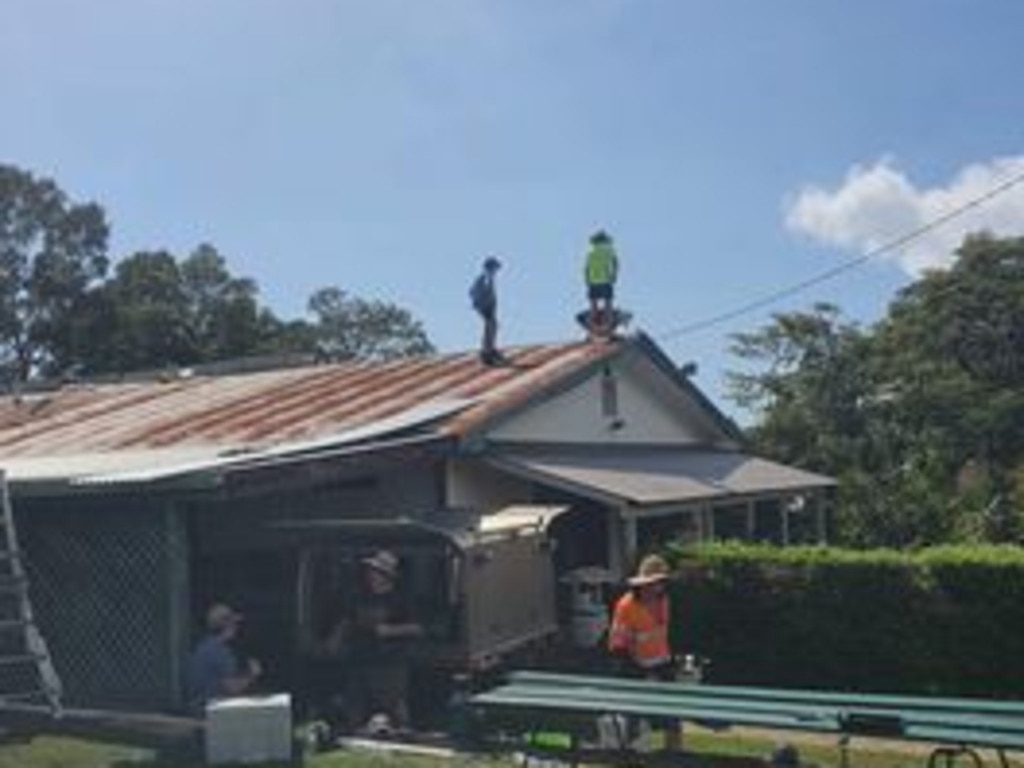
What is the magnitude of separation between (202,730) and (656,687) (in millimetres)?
3541

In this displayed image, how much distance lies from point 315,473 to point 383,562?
60.6 inches

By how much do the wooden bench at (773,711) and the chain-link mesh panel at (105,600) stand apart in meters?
3.41

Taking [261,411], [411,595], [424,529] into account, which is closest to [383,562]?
[424,529]

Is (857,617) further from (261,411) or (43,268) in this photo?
(43,268)

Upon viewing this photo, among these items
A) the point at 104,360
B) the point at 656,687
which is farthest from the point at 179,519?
the point at 104,360

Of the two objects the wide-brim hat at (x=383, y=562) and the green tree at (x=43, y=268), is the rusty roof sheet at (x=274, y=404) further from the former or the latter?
the green tree at (x=43, y=268)

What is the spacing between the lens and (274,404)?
20812 mm

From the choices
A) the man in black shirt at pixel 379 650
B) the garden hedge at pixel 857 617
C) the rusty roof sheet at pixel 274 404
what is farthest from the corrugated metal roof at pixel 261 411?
the garden hedge at pixel 857 617

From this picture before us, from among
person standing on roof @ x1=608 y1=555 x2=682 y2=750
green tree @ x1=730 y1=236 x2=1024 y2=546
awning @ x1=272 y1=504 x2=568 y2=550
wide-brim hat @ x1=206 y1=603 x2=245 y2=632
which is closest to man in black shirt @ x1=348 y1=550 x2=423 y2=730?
awning @ x1=272 y1=504 x2=568 y2=550

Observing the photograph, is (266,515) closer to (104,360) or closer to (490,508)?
(490,508)

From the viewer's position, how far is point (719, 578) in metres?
17.5

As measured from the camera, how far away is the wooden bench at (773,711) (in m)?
9.46

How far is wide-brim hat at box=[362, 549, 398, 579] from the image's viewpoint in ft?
47.8

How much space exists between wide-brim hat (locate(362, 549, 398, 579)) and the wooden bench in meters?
2.11
